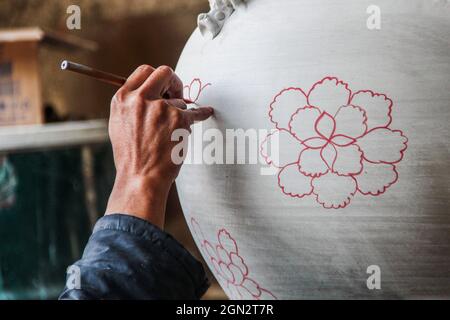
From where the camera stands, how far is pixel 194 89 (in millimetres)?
591

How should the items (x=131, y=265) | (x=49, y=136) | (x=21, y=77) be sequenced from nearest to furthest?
(x=131, y=265), (x=49, y=136), (x=21, y=77)

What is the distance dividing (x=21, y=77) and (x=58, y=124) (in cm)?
16

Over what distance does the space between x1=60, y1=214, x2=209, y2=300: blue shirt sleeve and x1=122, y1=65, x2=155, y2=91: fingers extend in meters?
0.12

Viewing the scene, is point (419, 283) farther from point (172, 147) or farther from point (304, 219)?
point (172, 147)

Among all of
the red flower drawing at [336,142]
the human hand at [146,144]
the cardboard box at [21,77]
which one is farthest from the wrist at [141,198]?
the cardboard box at [21,77]

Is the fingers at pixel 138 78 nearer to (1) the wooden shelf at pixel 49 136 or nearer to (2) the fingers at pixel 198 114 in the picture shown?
(2) the fingers at pixel 198 114

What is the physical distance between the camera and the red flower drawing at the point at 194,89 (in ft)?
1.91

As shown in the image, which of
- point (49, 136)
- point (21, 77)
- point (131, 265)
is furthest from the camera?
point (21, 77)

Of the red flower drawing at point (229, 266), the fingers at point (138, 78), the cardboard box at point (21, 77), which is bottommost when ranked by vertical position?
the red flower drawing at point (229, 266)

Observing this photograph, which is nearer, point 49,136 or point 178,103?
point 178,103

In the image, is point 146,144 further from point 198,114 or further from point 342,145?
point 342,145

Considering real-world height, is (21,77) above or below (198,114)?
above

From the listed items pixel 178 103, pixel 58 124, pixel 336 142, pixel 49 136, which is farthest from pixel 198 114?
pixel 58 124
